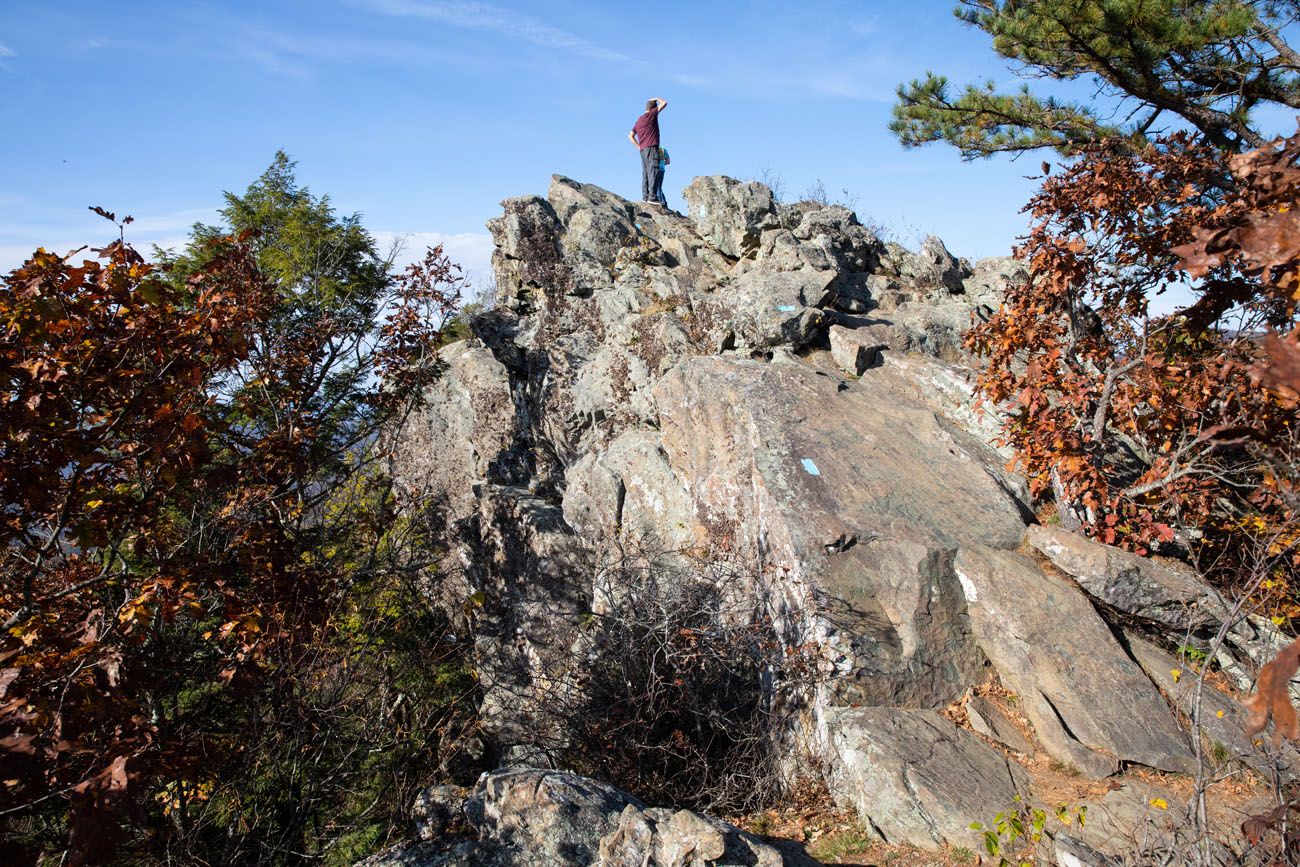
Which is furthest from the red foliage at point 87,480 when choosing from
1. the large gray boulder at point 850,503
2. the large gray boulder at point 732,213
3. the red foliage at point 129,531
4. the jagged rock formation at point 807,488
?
the large gray boulder at point 732,213

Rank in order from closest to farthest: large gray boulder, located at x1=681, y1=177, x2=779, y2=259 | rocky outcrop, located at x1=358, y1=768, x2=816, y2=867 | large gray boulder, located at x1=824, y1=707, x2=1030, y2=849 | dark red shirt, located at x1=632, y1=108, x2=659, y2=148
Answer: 1. rocky outcrop, located at x1=358, y1=768, x2=816, y2=867
2. large gray boulder, located at x1=824, y1=707, x2=1030, y2=849
3. large gray boulder, located at x1=681, y1=177, x2=779, y2=259
4. dark red shirt, located at x1=632, y1=108, x2=659, y2=148

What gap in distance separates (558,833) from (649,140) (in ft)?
40.2

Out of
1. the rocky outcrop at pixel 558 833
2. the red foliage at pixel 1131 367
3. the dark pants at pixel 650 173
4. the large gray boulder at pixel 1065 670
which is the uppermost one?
the dark pants at pixel 650 173

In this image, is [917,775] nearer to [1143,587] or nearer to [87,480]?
[1143,587]

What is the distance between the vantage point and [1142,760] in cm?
576

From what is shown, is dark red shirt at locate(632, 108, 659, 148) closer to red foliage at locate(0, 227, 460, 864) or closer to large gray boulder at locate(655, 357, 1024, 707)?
large gray boulder at locate(655, 357, 1024, 707)

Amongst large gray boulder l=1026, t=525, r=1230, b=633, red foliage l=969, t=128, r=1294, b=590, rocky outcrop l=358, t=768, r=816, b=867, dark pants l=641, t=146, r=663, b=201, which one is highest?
dark pants l=641, t=146, r=663, b=201

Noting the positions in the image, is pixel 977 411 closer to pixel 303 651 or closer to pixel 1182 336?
pixel 1182 336

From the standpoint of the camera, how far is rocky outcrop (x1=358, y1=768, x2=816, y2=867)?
3967 mm

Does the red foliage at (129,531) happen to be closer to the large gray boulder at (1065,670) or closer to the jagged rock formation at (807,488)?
the jagged rock formation at (807,488)

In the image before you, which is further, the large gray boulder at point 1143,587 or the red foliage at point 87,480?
the large gray boulder at point 1143,587

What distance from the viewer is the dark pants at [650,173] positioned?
1419 centimetres

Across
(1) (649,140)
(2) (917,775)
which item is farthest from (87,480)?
(1) (649,140)

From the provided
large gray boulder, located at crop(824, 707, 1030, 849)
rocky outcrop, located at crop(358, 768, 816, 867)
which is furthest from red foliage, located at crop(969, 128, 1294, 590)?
rocky outcrop, located at crop(358, 768, 816, 867)
